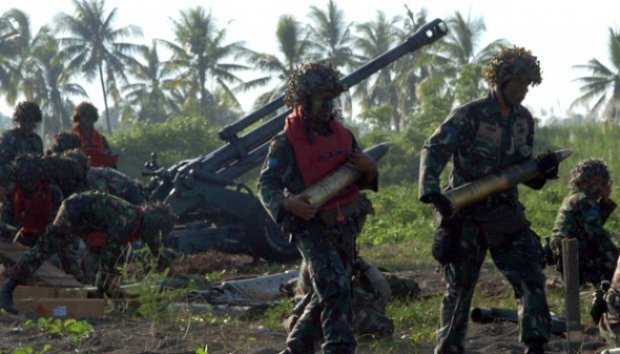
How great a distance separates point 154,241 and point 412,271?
4259 millimetres

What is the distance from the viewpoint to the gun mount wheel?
48.8 ft

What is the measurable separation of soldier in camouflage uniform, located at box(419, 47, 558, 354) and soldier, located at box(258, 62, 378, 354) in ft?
1.45

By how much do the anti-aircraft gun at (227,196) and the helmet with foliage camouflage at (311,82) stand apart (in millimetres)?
7977

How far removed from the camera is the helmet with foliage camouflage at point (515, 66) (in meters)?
6.47

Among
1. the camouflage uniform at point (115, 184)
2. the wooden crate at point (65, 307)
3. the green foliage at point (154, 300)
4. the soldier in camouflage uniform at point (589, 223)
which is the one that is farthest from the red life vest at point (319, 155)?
the camouflage uniform at point (115, 184)

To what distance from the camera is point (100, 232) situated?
9938mm

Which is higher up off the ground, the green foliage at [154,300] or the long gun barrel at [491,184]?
the long gun barrel at [491,184]

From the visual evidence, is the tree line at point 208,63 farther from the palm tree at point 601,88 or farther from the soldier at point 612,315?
the soldier at point 612,315

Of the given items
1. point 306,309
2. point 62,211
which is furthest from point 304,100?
point 62,211

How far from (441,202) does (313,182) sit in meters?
0.67

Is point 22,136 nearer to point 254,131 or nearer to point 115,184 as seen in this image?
point 115,184

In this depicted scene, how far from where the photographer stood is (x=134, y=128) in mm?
47750

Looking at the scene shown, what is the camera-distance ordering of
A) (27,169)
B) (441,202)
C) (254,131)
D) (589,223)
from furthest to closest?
(254,131), (27,169), (589,223), (441,202)

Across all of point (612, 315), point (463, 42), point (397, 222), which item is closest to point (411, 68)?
point (463, 42)
